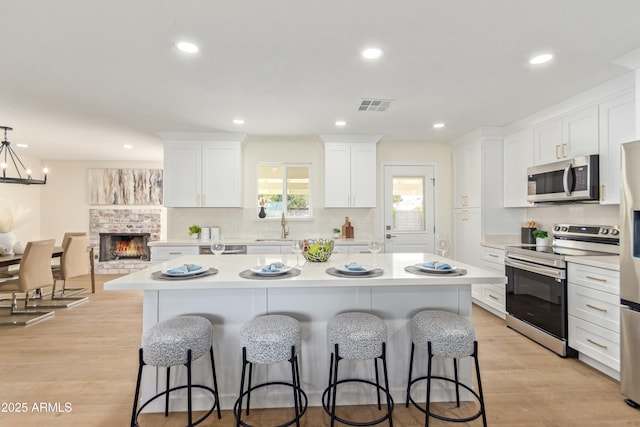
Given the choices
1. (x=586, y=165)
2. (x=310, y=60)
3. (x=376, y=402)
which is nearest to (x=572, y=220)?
(x=586, y=165)

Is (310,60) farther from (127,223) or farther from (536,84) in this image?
(127,223)

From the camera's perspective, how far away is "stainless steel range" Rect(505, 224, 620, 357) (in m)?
2.87

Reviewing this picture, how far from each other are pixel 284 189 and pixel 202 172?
1.23m

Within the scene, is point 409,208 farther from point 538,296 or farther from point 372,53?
point 372,53

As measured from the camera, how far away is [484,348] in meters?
3.06

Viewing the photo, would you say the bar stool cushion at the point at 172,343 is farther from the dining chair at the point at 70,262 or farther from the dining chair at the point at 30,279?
the dining chair at the point at 70,262

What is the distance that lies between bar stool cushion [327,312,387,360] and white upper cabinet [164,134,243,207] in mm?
3228

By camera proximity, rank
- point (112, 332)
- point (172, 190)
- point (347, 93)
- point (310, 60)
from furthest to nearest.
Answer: point (172, 190), point (112, 332), point (347, 93), point (310, 60)

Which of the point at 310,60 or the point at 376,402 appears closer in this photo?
the point at 376,402

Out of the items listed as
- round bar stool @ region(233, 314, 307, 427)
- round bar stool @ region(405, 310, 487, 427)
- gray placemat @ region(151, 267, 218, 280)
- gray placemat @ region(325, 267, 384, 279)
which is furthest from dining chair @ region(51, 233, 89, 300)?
round bar stool @ region(405, 310, 487, 427)

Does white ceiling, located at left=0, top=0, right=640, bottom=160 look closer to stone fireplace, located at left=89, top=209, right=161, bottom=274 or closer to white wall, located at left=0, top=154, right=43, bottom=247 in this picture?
stone fireplace, located at left=89, top=209, right=161, bottom=274

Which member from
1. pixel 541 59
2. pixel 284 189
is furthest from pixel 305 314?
pixel 284 189

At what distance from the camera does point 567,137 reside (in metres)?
3.33

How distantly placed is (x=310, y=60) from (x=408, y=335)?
2140 millimetres
